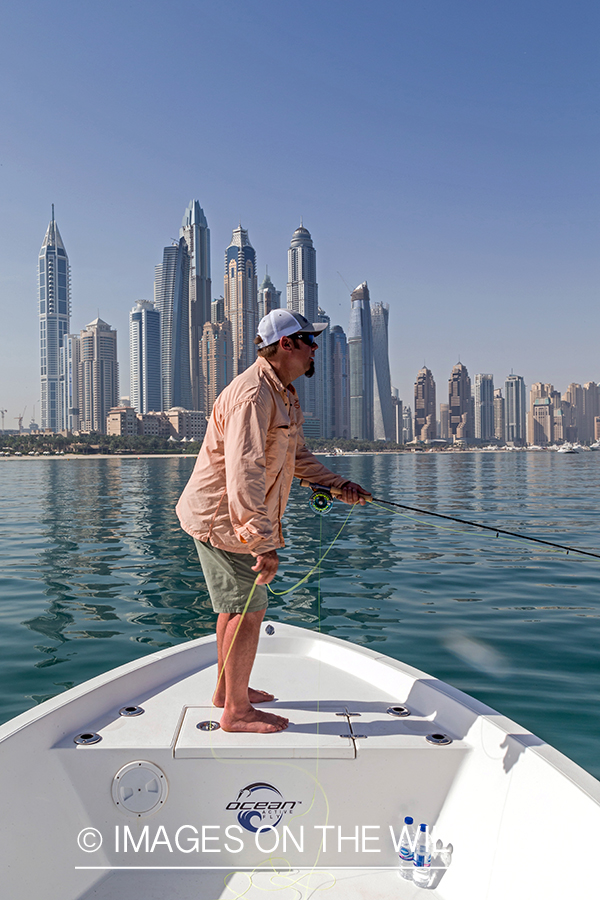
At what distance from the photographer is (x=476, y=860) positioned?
7.27ft

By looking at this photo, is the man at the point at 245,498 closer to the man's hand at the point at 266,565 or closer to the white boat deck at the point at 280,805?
the man's hand at the point at 266,565

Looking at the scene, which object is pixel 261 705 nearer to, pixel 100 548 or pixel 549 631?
pixel 549 631

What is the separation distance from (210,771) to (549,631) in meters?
4.72

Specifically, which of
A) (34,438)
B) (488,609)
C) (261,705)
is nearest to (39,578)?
(488,609)

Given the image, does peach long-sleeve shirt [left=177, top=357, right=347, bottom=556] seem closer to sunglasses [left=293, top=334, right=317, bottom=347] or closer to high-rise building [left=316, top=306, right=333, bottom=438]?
sunglasses [left=293, top=334, right=317, bottom=347]

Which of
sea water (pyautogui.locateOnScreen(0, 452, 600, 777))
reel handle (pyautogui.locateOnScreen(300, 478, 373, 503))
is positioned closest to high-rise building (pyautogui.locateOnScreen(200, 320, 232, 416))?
sea water (pyautogui.locateOnScreen(0, 452, 600, 777))

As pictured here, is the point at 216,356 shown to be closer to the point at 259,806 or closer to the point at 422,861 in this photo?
the point at 259,806

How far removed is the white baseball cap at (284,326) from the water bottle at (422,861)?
219 cm

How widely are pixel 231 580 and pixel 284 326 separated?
1234 mm

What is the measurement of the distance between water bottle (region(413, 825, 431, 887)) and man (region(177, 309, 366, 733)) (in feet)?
2.47

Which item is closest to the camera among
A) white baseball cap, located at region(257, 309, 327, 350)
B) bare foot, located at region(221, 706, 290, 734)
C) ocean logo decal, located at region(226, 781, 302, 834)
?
ocean logo decal, located at region(226, 781, 302, 834)

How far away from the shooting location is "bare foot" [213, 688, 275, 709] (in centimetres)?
297

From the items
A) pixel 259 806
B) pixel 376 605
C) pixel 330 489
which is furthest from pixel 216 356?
pixel 259 806

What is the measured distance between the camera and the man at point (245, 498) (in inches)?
103
